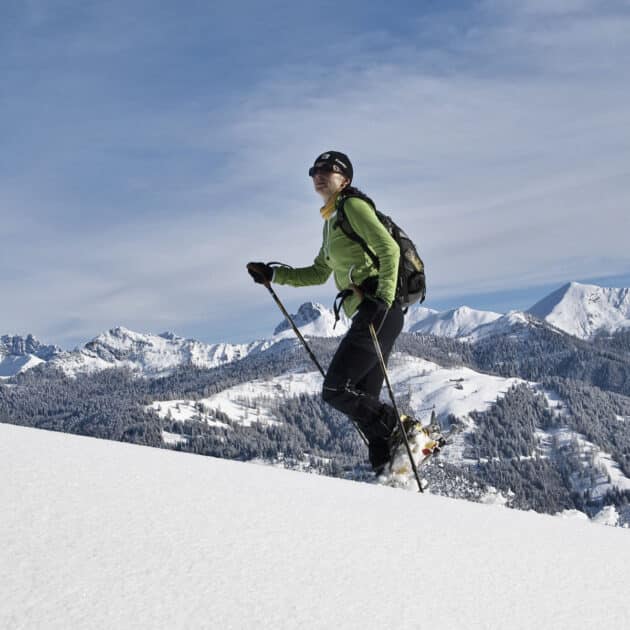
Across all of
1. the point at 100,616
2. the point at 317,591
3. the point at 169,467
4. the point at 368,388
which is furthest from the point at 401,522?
the point at 368,388

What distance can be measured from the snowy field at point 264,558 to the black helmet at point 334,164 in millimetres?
3345

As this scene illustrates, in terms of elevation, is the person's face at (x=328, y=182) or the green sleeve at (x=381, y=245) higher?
the person's face at (x=328, y=182)

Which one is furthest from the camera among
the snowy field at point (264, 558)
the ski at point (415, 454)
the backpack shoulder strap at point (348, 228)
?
the ski at point (415, 454)

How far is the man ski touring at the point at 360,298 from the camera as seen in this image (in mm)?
6074

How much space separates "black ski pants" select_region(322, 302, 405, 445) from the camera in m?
6.35

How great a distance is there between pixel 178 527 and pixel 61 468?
1.35 metres

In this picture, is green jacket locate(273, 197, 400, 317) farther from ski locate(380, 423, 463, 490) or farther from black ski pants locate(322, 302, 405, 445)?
ski locate(380, 423, 463, 490)

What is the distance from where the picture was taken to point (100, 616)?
2.08 m

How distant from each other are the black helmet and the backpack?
11.1 inches

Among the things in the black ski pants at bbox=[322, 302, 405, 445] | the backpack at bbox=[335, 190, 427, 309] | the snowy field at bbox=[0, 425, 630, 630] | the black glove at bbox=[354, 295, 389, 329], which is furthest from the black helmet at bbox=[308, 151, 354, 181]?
the snowy field at bbox=[0, 425, 630, 630]

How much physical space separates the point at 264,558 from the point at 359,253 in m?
4.01

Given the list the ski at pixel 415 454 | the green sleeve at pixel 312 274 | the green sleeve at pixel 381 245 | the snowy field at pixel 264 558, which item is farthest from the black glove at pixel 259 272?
the snowy field at pixel 264 558

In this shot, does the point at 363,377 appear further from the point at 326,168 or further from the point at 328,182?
the point at 326,168

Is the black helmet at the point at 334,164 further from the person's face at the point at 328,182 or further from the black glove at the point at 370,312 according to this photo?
the black glove at the point at 370,312
